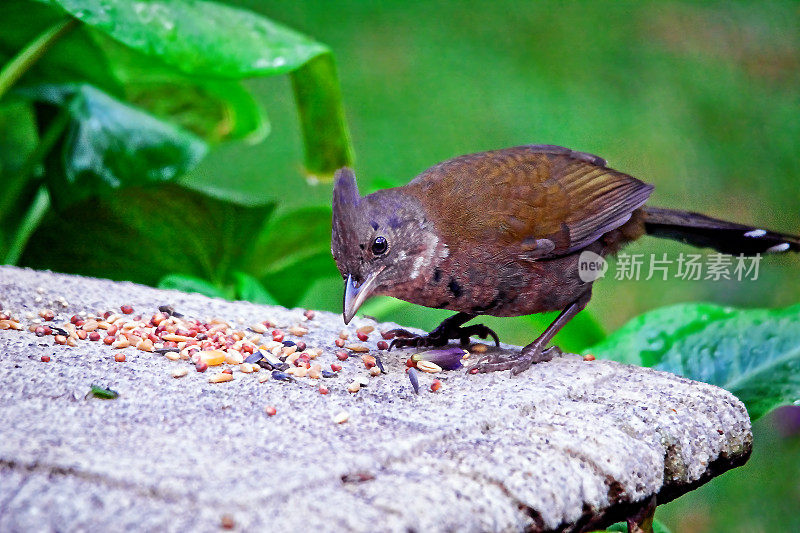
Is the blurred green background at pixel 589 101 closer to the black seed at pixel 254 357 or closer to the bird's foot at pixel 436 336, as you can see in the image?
the bird's foot at pixel 436 336

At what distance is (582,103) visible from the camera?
25.7 feet

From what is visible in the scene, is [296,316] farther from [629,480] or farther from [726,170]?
[726,170]

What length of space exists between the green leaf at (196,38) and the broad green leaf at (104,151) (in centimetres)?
65

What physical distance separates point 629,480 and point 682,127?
6180mm

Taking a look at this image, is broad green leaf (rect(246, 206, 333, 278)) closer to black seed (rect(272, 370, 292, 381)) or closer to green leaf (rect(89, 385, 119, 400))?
black seed (rect(272, 370, 292, 381))

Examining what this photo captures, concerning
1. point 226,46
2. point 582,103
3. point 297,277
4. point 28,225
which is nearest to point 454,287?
point 226,46

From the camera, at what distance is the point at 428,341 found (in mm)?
3152

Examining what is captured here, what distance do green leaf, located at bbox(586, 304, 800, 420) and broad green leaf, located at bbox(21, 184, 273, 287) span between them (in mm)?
1796

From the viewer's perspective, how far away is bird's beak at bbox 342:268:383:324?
2701 mm

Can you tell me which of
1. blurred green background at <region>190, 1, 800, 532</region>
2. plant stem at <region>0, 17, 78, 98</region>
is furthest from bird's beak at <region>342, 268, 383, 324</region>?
blurred green background at <region>190, 1, 800, 532</region>

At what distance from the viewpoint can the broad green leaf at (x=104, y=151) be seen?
4141 millimetres

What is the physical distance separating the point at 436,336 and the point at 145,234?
1.83 m

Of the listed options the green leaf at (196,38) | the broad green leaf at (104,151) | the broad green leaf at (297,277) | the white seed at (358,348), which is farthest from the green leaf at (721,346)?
the broad green leaf at (104,151)

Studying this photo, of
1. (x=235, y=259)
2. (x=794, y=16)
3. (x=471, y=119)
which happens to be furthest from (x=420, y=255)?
(x=794, y=16)
